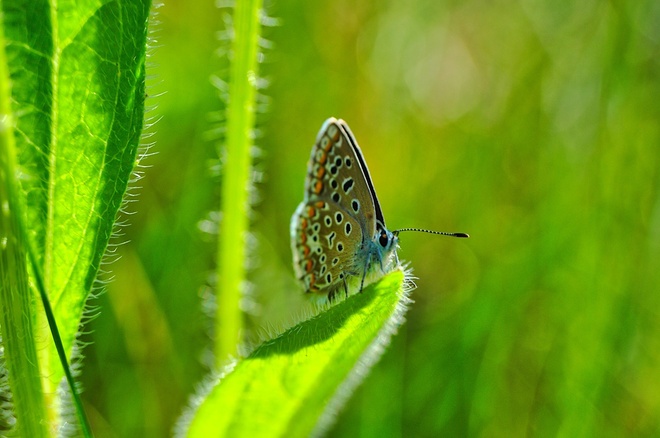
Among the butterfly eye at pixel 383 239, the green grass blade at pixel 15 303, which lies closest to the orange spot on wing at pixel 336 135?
the butterfly eye at pixel 383 239

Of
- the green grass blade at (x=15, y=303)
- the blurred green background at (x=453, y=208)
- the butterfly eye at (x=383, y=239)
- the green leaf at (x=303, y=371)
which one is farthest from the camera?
the blurred green background at (x=453, y=208)

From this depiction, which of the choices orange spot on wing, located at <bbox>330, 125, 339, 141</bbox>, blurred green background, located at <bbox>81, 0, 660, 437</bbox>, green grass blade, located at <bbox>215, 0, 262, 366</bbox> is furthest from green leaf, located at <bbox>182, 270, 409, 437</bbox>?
blurred green background, located at <bbox>81, 0, 660, 437</bbox>

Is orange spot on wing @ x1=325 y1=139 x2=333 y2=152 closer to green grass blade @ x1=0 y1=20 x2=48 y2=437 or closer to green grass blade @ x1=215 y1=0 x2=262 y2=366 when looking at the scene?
green grass blade @ x1=215 y1=0 x2=262 y2=366

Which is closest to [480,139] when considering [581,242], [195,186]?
[581,242]

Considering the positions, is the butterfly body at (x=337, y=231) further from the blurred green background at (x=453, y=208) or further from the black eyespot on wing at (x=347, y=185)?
the blurred green background at (x=453, y=208)

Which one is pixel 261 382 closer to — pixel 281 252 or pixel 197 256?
pixel 197 256
